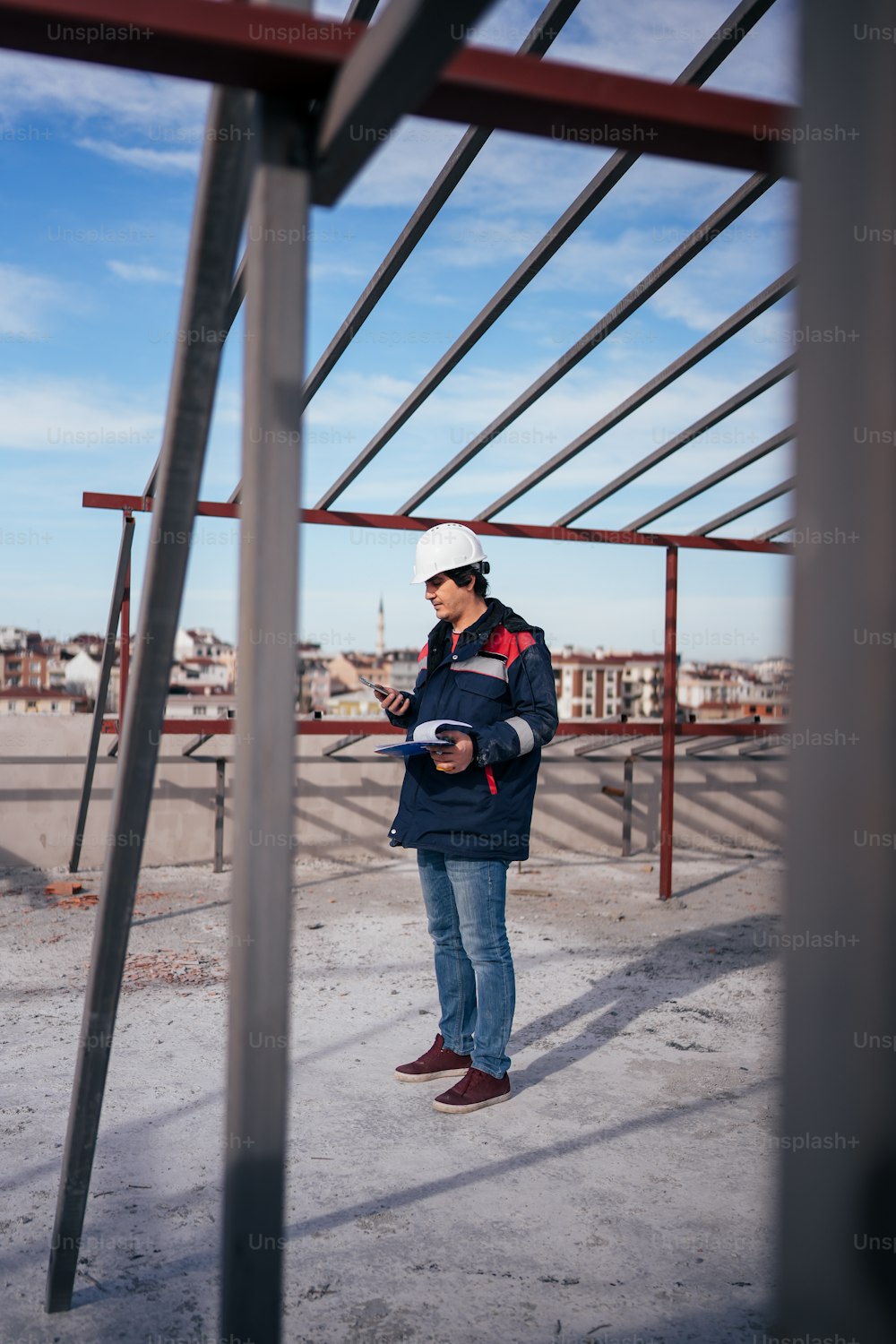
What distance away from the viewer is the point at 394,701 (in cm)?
363

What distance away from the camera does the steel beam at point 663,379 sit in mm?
4223

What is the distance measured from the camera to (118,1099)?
3.35 meters

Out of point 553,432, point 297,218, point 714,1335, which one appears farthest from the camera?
point 553,432

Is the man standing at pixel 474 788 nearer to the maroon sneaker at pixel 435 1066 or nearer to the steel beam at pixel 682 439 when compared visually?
the maroon sneaker at pixel 435 1066

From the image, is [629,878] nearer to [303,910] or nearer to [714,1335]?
[303,910]

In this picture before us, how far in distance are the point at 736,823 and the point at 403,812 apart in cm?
609

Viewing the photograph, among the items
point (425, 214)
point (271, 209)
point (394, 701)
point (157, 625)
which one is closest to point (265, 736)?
point (157, 625)

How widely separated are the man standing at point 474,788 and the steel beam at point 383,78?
6.03 ft

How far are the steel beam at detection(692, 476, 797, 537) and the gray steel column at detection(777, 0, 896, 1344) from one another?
5256 mm

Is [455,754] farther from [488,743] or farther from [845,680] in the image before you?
[845,680]

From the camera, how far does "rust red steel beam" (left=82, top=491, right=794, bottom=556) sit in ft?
20.3

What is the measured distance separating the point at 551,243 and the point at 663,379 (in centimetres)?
111

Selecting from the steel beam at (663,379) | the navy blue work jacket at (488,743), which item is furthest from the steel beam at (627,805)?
the navy blue work jacket at (488,743)

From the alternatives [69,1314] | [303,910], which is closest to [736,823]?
[303,910]
